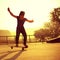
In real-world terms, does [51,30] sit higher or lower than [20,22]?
higher

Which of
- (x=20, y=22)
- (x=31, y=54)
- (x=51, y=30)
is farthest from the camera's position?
(x=51, y=30)

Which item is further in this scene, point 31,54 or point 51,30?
point 51,30

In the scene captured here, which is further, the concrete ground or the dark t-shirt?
the dark t-shirt

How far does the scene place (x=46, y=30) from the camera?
Result: 68000 millimetres

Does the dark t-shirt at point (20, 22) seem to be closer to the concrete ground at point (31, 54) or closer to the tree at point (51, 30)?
the concrete ground at point (31, 54)

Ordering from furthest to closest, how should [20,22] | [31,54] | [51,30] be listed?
[51,30] < [20,22] < [31,54]

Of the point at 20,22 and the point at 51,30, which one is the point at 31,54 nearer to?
the point at 20,22

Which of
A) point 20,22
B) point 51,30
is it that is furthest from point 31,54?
point 51,30

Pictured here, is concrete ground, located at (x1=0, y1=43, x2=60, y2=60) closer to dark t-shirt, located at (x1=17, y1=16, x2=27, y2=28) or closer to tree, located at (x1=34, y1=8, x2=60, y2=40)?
dark t-shirt, located at (x1=17, y1=16, x2=27, y2=28)

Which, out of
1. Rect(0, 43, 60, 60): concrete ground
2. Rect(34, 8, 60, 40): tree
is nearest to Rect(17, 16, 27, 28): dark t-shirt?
Rect(0, 43, 60, 60): concrete ground

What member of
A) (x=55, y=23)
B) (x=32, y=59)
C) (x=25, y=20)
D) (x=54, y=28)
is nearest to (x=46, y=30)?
(x=54, y=28)

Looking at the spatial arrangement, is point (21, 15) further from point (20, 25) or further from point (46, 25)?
point (46, 25)

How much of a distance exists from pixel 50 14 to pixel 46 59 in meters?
47.5

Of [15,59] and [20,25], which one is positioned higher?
[20,25]
